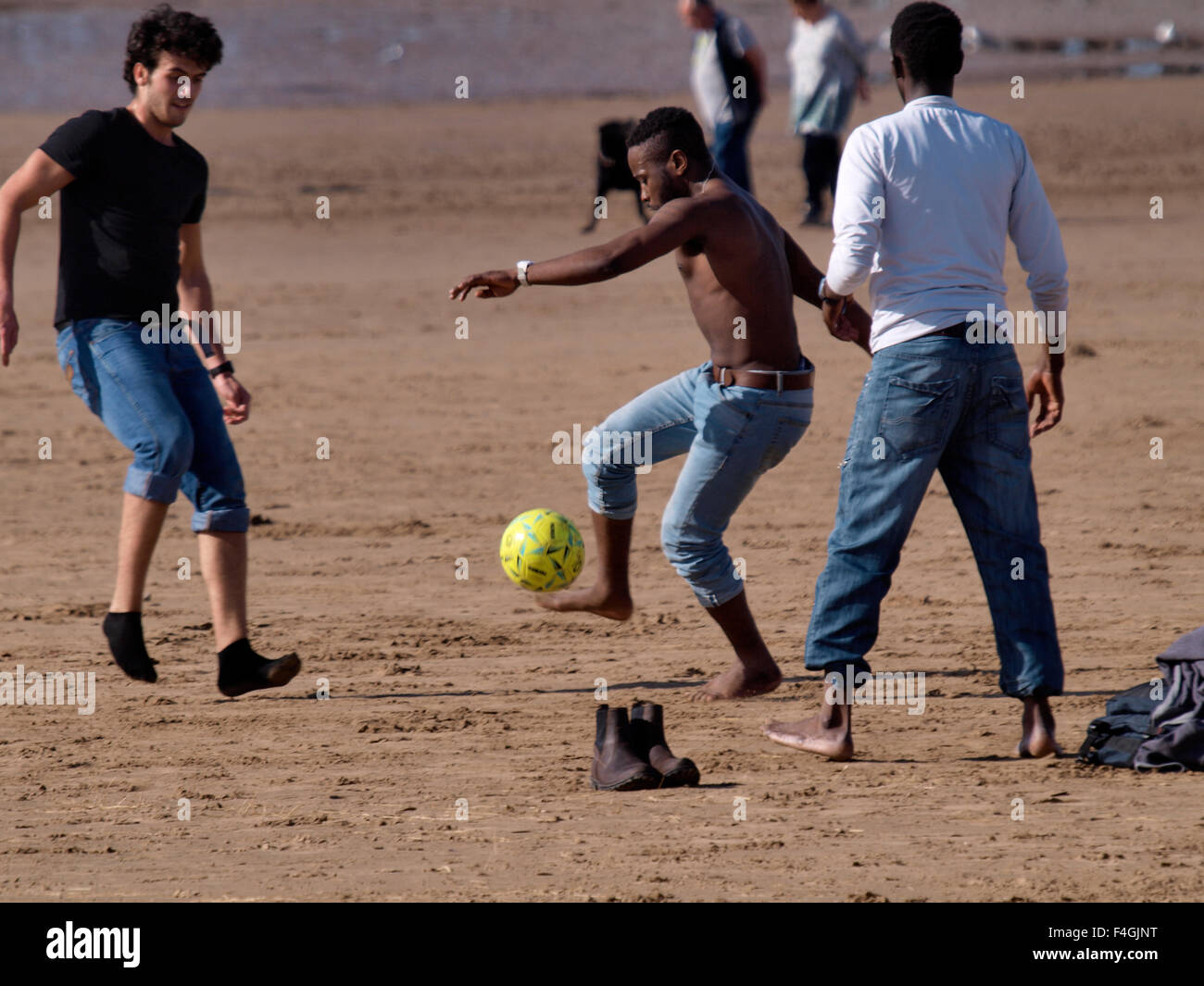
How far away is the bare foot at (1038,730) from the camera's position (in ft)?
16.9

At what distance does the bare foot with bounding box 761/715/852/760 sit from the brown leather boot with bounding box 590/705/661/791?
20.0 inches

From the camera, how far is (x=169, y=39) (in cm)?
577

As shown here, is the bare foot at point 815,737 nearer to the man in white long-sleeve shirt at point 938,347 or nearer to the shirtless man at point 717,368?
the man in white long-sleeve shirt at point 938,347

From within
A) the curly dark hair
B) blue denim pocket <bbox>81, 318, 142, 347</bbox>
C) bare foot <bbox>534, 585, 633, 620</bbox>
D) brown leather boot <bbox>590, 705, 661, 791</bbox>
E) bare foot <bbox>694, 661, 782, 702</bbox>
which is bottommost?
brown leather boot <bbox>590, 705, 661, 791</bbox>

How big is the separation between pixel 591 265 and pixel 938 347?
1120 millimetres

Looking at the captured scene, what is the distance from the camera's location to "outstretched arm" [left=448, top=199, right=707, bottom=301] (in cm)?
521

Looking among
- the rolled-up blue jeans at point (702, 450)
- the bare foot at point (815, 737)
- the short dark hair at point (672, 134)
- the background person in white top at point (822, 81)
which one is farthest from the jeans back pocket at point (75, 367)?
the background person in white top at point (822, 81)

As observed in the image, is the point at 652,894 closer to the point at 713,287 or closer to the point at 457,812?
the point at 457,812

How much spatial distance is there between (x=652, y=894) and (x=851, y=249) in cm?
190

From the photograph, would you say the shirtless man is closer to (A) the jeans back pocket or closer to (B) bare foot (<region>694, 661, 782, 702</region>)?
(B) bare foot (<region>694, 661, 782, 702</region>)

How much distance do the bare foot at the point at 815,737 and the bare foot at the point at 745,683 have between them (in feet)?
1.96

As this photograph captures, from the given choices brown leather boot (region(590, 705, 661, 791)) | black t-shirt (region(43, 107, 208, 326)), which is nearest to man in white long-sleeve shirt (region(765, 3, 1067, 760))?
brown leather boot (region(590, 705, 661, 791))

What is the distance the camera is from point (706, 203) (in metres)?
5.51

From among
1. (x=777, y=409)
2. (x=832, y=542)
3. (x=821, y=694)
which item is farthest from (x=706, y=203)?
(x=821, y=694)
